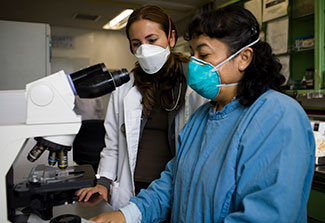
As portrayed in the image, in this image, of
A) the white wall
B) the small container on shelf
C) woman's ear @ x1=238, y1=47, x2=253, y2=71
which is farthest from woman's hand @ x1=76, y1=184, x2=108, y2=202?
the white wall

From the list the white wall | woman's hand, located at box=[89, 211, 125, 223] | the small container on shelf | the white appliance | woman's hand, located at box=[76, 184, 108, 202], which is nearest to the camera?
woman's hand, located at box=[89, 211, 125, 223]

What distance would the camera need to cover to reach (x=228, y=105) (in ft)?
2.74

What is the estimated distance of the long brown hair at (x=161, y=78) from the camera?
1212 millimetres

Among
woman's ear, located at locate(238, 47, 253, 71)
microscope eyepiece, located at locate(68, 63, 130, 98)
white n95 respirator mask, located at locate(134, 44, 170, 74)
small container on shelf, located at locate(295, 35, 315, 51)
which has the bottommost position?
microscope eyepiece, located at locate(68, 63, 130, 98)

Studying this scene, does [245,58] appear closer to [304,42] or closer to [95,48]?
[304,42]

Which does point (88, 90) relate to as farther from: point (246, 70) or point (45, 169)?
point (246, 70)

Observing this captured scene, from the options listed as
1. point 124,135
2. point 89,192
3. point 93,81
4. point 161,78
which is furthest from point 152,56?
point 89,192

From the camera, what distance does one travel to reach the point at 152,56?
119 cm

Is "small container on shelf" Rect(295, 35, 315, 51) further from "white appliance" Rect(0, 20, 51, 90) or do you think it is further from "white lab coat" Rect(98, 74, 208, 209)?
"white appliance" Rect(0, 20, 51, 90)

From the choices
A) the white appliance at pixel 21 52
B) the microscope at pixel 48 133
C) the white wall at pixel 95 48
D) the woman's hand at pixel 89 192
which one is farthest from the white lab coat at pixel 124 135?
the white wall at pixel 95 48

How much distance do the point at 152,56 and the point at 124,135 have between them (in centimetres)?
39

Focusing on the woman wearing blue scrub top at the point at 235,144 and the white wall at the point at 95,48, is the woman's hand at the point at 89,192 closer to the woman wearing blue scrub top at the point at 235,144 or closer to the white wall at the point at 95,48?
the woman wearing blue scrub top at the point at 235,144

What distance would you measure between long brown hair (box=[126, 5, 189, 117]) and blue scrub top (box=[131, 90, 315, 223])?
38cm

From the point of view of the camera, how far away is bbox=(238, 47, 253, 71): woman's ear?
0.85 meters
